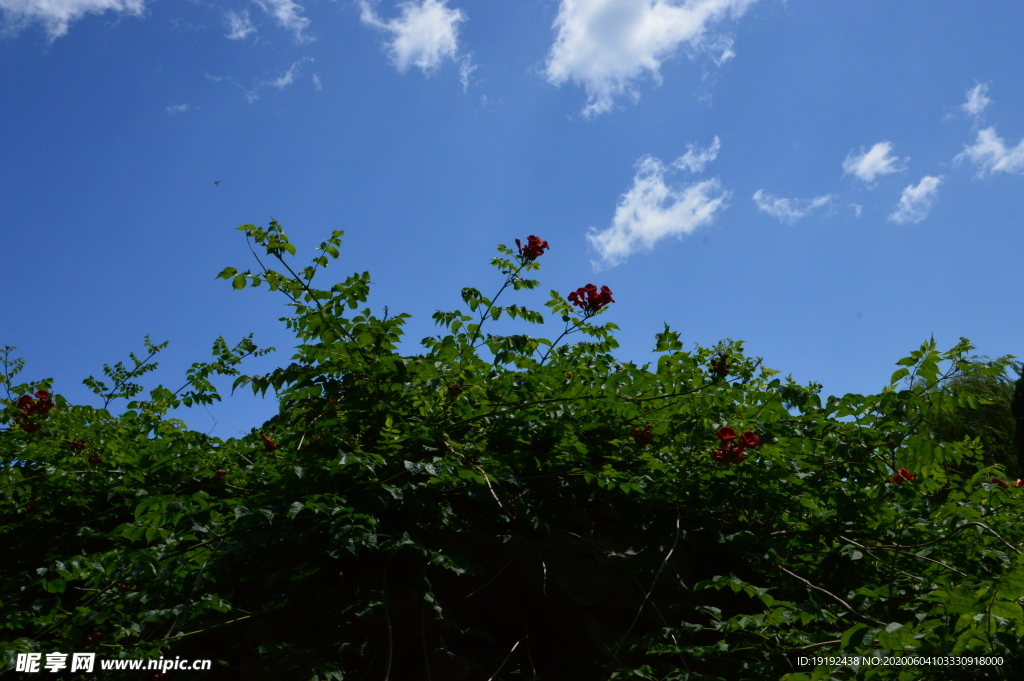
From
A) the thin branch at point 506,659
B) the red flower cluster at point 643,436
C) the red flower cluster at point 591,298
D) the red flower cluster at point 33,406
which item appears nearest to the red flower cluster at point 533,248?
the red flower cluster at point 591,298

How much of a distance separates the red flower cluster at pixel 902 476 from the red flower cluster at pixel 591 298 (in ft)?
5.44

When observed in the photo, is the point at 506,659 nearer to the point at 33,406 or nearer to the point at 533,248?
the point at 533,248

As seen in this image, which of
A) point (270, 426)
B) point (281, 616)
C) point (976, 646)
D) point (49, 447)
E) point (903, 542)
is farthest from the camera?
point (270, 426)

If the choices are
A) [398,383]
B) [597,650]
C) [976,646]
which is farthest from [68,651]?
[976,646]

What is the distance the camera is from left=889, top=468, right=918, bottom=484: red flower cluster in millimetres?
3213

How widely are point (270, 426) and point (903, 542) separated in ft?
11.3

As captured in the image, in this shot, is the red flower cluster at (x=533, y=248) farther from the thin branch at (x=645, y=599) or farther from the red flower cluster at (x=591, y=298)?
the thin branch at (x=645, y=599)

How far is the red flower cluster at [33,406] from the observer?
4.17m

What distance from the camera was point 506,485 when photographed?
11.0ft

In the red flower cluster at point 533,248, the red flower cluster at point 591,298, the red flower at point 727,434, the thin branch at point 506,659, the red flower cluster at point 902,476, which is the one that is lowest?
the thin branch at point 506,659

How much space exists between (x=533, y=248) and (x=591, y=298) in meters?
0.46

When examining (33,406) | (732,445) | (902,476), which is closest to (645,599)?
(732,445)

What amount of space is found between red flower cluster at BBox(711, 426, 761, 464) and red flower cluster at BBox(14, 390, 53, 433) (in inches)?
158

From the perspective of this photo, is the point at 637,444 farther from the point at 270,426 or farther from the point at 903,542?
the point at 270,426
